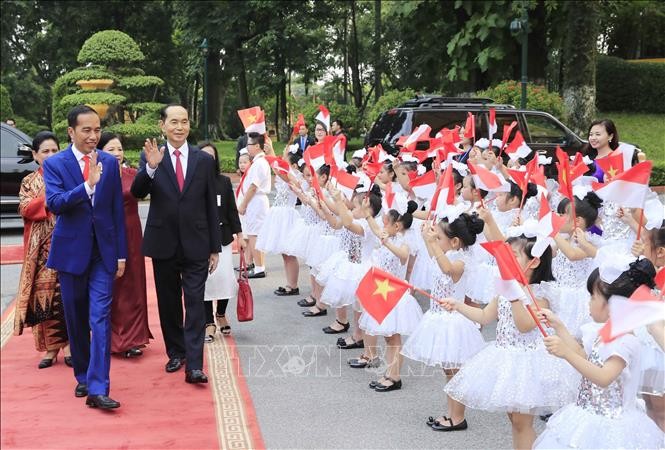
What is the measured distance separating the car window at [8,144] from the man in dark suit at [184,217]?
8476 millimetres

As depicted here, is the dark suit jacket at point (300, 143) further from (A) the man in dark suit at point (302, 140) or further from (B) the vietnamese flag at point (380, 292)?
(B) the vietnamese flag at point (380, 292)

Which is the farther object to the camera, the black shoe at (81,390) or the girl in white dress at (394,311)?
the girl in white dress at (394,311)

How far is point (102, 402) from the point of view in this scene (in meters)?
4.95

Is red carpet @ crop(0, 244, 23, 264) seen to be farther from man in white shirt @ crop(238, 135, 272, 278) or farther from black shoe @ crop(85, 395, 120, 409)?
black shoe @ crop(85, 395, 120, 409)

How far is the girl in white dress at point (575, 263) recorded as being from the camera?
530 centimetres

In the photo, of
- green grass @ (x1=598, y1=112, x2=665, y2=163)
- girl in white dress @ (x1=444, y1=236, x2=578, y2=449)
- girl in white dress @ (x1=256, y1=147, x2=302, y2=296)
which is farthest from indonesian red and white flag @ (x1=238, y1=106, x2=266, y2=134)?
green grass @ (x1=598, y1=112, x2=665, y2=163)

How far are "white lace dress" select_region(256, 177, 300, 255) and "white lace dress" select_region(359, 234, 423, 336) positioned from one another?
3009 millimetres

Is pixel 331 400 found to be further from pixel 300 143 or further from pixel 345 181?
pixel 300 143

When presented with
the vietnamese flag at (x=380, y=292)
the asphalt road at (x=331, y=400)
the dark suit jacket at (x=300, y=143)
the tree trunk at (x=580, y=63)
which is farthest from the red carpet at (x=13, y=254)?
the tree trunk at (x=580, y=63)

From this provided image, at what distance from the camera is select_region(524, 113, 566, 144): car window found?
14.0 metres

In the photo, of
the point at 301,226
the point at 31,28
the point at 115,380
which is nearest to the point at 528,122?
the point at 301,226

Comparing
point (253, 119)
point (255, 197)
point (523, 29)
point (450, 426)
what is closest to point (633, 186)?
point (450, 426)

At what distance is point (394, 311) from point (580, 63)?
17140 millimetres

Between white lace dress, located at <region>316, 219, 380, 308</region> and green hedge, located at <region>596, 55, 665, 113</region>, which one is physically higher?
green hedge, located at <region>596, 55, 665, 113</region>
